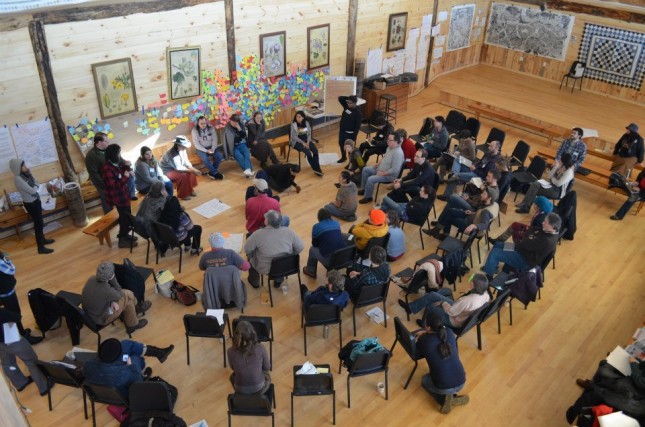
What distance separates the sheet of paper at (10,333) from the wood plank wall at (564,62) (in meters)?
14.3

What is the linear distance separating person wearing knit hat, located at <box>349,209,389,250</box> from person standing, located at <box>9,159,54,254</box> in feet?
14.9

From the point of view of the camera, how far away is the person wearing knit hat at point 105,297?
551 cm

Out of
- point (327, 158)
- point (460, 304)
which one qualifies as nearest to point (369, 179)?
point (327, 158)

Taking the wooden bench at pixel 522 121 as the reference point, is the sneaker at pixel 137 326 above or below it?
below

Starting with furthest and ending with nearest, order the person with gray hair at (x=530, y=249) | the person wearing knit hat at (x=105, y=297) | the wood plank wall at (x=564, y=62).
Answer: the wood plank wall at (x=564, y=62)
the person with gray hair at (x=530, y=249)
the person wearing knit hat at (x=105, y=297)

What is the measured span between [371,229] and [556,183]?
3699 millimetres

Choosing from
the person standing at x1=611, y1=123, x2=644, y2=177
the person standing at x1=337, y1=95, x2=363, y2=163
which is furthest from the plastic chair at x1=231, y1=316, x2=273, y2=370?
the person standing at x1=611, y1=123, x2=644, y2=177

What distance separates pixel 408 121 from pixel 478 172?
402 centimetres

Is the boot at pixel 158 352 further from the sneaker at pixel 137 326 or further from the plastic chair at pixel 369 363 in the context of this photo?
the plastic chair at pixel 369 363

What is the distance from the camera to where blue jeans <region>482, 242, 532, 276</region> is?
6.88 m

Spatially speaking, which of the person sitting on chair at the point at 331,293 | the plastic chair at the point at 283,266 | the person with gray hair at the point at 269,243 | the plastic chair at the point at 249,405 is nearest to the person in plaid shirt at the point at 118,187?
the person with gray hair at the point at 269,243

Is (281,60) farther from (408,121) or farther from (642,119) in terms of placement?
(642,119)

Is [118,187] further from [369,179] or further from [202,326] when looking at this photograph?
[369,179]

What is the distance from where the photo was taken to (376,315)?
6660 millimetres
